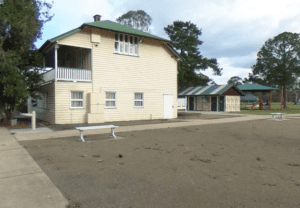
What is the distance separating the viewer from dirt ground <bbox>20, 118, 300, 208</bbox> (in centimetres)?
361

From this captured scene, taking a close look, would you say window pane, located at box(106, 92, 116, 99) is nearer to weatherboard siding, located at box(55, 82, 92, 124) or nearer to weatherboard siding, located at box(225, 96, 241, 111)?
weatherboard siding, located at box(55, 82, 92, 124)

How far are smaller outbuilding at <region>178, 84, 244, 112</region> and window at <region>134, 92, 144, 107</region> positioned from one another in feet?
51.0

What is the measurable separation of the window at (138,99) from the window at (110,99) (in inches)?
81.0

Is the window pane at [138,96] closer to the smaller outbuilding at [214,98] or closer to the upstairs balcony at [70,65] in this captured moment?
the upstairs balcony at [70,65]

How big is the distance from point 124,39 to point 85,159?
1393 centimetres

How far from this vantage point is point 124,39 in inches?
720

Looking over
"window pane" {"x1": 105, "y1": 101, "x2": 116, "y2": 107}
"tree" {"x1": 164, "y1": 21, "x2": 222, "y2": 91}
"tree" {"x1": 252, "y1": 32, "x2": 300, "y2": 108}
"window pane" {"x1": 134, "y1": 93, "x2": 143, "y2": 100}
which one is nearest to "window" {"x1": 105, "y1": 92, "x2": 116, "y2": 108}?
"window pane" {"x1": 105, "y1": 101, "x2": 116, "y2": 107}

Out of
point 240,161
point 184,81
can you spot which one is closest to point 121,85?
point 240,161

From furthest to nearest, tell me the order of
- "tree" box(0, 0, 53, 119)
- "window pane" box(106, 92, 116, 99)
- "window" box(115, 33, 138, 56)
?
Result: 1. "window" box(115, 33, 138, 56)
2. "window pane" box(106, 92, 116, 99)
3. "tree" box(0, 0, 53, 119)

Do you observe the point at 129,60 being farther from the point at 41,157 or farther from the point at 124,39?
the point at 41,157

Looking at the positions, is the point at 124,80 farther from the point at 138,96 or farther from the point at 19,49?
the point at 19,49

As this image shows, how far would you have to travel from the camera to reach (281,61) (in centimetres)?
4853

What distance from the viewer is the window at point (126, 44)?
1795 cm

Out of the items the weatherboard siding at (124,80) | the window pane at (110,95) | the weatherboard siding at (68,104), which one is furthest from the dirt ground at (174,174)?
the window pane at (110,95)
